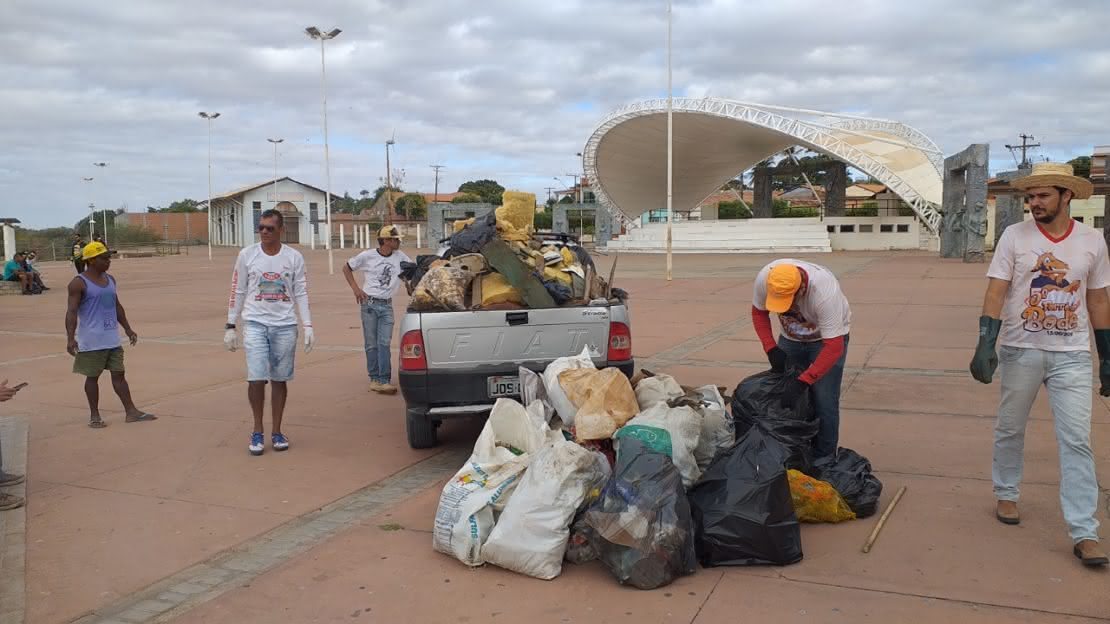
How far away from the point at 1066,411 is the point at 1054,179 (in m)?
1.11

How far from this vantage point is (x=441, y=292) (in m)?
6.23

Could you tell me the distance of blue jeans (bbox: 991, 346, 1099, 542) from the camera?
4.14 m

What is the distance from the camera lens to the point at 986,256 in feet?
118

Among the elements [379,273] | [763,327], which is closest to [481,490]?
[763,327]

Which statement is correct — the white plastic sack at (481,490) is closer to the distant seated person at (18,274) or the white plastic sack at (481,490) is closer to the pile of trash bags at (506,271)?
the pile of trash bags at (506,271)

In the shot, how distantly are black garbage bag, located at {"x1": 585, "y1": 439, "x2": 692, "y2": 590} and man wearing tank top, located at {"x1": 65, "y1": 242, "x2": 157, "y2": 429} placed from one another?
4.90m

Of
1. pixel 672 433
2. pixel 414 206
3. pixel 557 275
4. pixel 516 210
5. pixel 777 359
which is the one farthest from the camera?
pixel 414 206

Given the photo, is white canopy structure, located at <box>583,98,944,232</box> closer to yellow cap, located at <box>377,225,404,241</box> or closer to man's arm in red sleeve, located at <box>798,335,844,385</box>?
yellow cap, located at <box>377,225,404,241</box>

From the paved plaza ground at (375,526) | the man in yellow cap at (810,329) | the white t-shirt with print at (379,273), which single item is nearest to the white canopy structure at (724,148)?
Result: the paved plaza ground at (375,526)

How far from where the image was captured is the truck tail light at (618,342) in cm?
636

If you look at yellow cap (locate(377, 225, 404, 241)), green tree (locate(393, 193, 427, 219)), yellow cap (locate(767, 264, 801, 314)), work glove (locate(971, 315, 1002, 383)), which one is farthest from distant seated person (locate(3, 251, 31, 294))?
green tree (locate(393, 193, 427, 219))

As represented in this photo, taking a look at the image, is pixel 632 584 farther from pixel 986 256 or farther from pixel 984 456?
pixel 986 256

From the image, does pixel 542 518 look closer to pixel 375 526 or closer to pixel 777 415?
pixel 375 526

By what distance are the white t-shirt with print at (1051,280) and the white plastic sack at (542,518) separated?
89.7 inches
